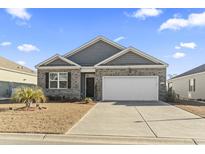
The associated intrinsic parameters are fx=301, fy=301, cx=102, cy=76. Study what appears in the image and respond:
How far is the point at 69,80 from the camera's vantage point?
89.9 feet

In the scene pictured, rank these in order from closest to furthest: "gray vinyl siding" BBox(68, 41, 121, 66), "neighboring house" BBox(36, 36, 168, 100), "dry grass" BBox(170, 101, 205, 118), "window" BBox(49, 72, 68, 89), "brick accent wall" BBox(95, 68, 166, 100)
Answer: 1. "dry grass" BBox(170, 101, 205, 118)
2. "brick accent wall" BBox(95, 68, 166, 100)
3. "neighboring house" BBox(36, 36, 168, 100)
4. "window" BBox(49, 72, 68, 89)
5. "gray vinyl siding" BBox(68, 41, 121, 66)

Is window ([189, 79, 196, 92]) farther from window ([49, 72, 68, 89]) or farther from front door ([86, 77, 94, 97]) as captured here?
window ([49, 72, 68, 89])

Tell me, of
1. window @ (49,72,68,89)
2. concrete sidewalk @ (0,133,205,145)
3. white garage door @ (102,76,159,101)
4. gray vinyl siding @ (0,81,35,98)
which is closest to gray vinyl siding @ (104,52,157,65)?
white garage door @ (102,76,159,101)

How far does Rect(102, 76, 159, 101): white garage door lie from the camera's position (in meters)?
26.2

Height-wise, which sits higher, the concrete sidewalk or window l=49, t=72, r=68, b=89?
window l=49, t=72, r=68, b=89

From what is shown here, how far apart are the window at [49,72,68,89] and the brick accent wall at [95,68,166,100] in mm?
2951

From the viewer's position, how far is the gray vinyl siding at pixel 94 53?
2900 cm

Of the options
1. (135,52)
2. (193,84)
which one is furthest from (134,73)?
(193,84)

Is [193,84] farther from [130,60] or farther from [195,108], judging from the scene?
[195,108]

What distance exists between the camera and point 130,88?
2641 centimetres

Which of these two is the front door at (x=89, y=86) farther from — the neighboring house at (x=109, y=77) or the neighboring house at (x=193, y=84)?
the neighboring house at (x=193, y=84)

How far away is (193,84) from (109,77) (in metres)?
10.2
